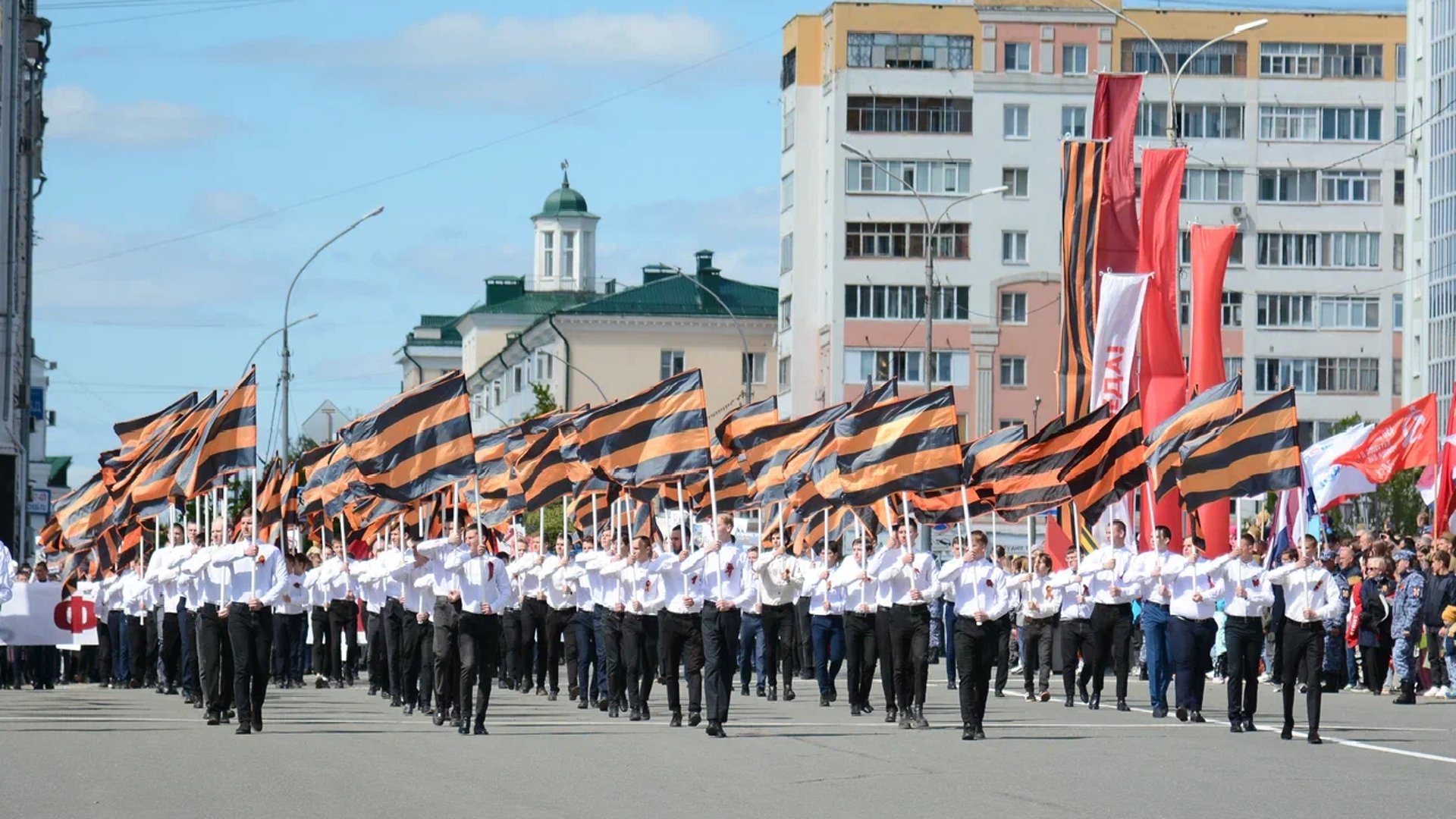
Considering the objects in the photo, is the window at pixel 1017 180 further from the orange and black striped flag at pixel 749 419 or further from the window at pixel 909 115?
the orange and black striped flag at pixel 749 419

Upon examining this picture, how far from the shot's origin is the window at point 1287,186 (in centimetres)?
8656

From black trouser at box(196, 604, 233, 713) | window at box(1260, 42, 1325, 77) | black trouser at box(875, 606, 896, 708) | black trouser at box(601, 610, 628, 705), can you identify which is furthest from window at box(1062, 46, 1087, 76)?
black trouser at box(196, 604, 233, 713)

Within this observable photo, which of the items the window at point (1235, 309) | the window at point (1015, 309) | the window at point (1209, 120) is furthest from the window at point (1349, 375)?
the window at point (1015, 309)

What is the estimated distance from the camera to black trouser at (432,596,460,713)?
20.4m

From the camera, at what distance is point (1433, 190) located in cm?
7256

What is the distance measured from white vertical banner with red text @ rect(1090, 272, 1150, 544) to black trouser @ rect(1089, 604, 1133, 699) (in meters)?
8.15

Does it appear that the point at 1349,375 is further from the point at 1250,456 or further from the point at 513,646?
the point at 1250,456

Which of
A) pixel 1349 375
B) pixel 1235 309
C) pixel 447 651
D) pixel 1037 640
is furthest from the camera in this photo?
pixel 1349 375

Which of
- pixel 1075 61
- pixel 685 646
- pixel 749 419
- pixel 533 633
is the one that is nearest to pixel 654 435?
pixel 685 646

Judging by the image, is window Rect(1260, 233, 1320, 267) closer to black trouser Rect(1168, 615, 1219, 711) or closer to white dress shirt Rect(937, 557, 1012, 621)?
black trouser Rect(1168, 615, 1219, 711)

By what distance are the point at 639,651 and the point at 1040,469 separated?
664 centimetres

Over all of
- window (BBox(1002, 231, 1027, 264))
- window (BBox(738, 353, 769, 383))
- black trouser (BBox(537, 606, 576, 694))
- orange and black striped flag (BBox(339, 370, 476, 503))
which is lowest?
black trouser (BBox(537, 606, 576, 694))

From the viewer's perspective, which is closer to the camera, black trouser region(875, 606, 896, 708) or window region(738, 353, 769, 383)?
black trouser region(875, 606, 896, 708)

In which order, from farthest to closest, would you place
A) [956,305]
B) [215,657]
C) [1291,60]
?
[1291,60]
[956,305]
[215,657]
